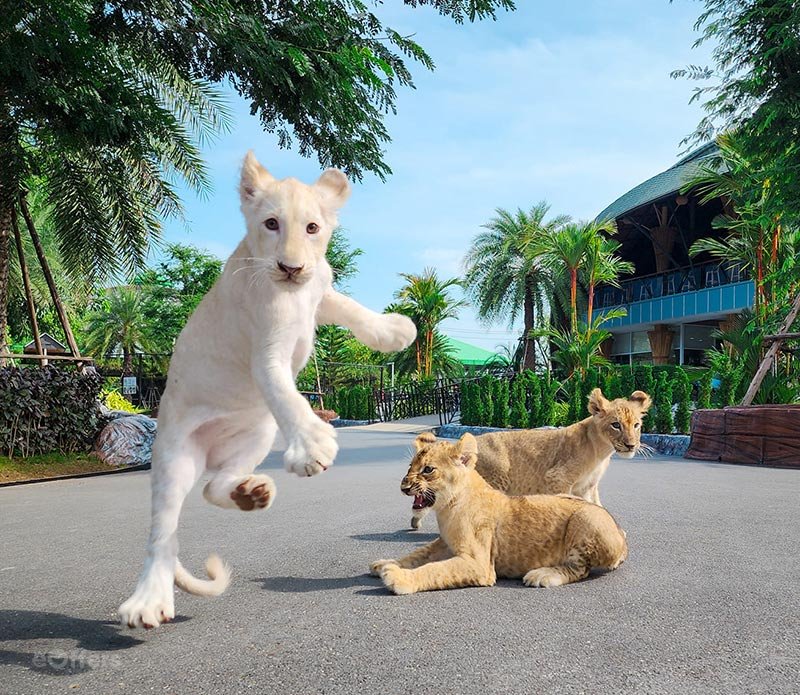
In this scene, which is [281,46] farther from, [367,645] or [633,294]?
[633,294]

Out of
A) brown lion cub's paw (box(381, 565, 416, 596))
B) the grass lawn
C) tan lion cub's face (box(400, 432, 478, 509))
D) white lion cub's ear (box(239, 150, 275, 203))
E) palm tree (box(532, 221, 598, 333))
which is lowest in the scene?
the grass lawn

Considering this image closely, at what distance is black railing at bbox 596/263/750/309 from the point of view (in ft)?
110

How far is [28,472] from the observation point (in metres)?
14.5

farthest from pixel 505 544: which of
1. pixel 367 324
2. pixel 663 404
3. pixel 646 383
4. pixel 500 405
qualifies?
pixel 500 405

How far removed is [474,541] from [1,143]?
574 cm

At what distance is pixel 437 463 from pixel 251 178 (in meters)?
3.77

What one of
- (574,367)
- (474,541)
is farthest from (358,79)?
(574,367)

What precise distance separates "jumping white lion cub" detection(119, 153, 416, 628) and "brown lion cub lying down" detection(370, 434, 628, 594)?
11.7 ft

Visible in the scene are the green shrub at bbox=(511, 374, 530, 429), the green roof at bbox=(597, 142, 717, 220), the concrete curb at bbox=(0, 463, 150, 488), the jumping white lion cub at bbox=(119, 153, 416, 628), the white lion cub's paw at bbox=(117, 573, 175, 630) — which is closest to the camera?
the jumping white lion cub at bbox=(119, 153, 416, 628)

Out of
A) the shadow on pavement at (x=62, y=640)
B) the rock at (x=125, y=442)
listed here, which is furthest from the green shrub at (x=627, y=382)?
the shadow on pavement at (x=62, y=640)

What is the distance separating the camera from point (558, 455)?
25.3 feet

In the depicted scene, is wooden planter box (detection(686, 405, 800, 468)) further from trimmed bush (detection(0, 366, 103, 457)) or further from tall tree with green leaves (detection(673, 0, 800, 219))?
trimmed bush (detection(0, 366, 103, 457))

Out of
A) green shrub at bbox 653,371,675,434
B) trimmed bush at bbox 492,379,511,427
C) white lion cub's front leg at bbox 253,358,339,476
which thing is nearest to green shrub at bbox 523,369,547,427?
trimmed bush at bbox 492,379,511,427

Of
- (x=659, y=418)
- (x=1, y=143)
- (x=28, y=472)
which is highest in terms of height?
(x=1, y=143)
